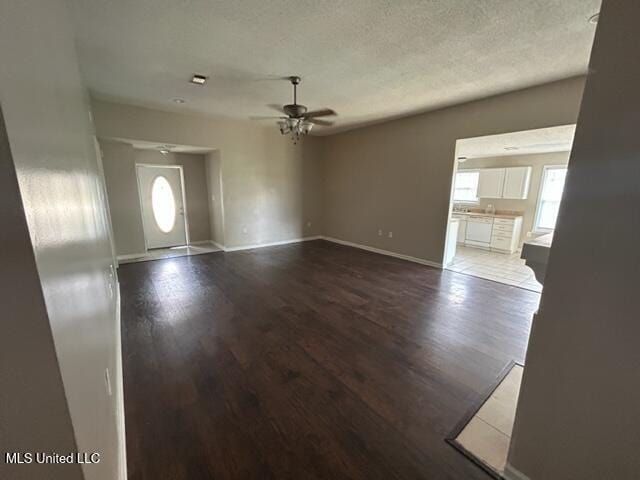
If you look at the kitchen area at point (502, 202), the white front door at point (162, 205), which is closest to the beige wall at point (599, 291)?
the kitchen area at point (502, 202)

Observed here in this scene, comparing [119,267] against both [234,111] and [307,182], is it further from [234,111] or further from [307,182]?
[307,182]

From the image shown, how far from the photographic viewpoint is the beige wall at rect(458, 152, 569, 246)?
5.74m

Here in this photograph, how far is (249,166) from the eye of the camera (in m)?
6.00

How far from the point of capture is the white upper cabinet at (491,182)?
6.45 meters

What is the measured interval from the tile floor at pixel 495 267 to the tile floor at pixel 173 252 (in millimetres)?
5241

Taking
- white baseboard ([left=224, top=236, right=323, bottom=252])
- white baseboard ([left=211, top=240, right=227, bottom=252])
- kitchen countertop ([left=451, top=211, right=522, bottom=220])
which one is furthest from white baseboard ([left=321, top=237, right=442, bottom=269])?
white baseboard ([left=211, top=240, right=227, bottom=252])

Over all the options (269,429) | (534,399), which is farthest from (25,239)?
(534,399)

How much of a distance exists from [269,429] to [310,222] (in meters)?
5.97

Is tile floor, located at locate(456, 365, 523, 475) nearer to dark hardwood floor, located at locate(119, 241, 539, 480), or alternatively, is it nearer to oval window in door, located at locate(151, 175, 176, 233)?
dark hardwood floor, located at locate(119, 241, 539, 480)

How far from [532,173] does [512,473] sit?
6659 millimetres

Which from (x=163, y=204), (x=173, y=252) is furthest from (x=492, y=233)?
(x=163, y=204)

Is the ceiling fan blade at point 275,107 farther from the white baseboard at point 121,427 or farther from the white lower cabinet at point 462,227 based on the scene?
the white lower cabinet at point 462,227

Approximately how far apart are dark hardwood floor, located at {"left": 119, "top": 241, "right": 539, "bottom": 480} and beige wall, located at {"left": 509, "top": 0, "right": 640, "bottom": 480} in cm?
59

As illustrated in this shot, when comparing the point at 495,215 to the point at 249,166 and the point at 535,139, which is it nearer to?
the point at 535,139
